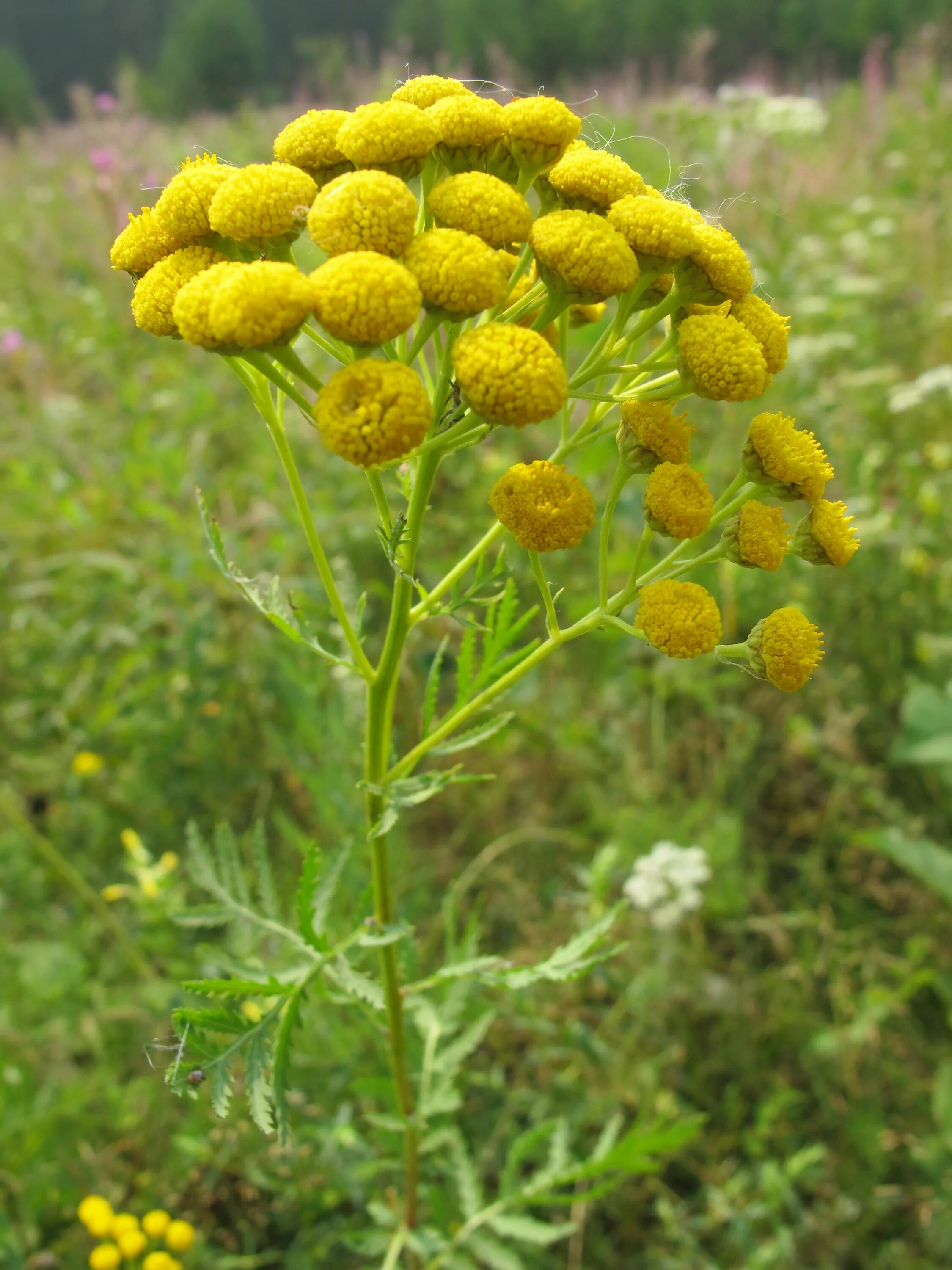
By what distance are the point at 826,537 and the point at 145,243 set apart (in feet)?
3.46

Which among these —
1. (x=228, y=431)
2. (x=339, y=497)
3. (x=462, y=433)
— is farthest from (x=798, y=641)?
(x=228, y=431)

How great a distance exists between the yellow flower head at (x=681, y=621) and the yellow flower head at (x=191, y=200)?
792mm

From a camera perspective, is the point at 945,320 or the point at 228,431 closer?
the point at 228,431

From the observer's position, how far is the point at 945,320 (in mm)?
4828

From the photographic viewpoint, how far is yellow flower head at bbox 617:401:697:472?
3.93 feet

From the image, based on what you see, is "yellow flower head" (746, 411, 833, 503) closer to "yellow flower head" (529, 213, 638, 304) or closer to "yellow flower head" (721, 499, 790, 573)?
"yellow flower head" (721, 499, 790, 573)

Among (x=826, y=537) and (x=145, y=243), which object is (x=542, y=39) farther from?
(x=826, y=537)

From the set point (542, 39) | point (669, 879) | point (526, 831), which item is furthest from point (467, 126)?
point (542, 39)

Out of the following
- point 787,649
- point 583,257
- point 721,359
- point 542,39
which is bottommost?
point 787,649

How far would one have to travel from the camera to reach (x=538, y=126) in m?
1.15

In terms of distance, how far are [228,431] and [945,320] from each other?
402cm

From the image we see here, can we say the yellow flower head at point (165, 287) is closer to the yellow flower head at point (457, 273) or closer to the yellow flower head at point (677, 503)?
the yellow flower head at point (457, 273)

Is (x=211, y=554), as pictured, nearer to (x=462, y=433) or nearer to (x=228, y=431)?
(x=462, y=433)

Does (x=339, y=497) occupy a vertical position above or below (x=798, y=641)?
below
